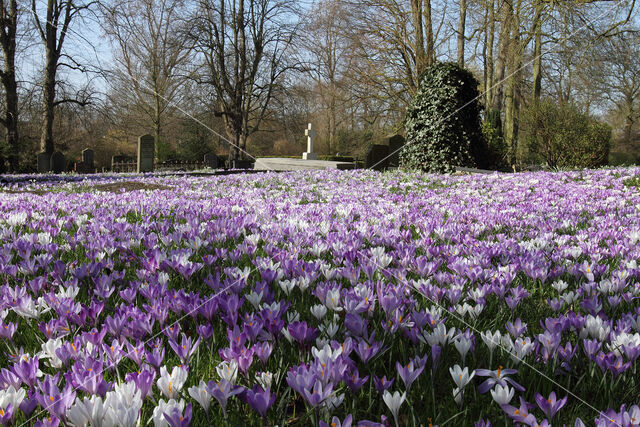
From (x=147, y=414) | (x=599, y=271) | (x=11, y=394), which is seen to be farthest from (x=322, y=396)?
(x=599, y=271)

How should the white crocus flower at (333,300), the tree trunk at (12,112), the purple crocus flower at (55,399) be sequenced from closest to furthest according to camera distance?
the purple crocus flower at (55,399)
the white crocus flower at (333,300)
the tree trunk at (12,112)

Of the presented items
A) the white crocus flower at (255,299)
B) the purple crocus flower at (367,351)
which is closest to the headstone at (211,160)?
the white crocus flower at (255,299)

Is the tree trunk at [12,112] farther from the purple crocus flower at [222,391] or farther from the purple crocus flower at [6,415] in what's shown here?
the purple crocus flower at [222,391]

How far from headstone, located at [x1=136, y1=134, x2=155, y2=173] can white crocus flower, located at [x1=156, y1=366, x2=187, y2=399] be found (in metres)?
22.8

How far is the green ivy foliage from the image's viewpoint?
39.9ft

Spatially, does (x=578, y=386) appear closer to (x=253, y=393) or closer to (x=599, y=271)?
(x=253, y=393)

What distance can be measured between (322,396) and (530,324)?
3.68ft

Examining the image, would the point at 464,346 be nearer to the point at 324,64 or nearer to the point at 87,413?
the point at 87,413

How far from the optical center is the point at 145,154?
22609mm

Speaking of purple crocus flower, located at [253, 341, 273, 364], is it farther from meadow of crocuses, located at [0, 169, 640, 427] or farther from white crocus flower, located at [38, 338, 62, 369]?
white crocus flower, located at [38, 338, 62, 369]

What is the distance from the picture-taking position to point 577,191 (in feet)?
21.4

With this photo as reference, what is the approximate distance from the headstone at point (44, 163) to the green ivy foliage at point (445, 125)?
1634 cm

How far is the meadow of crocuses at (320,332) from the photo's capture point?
3.67 feet

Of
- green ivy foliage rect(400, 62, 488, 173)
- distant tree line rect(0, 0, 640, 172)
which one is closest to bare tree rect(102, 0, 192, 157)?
distant tree line rect(0, 0, 640, 172)
